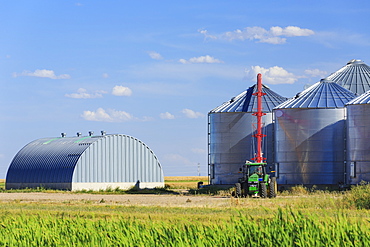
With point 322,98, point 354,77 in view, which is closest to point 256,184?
point 322,98

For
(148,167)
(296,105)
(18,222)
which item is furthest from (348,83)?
(18,222)

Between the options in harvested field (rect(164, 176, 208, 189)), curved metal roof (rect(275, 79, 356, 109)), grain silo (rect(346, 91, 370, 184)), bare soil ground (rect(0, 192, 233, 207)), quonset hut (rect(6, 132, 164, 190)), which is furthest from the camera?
harvested field (rect(164, 176, 208, 189))

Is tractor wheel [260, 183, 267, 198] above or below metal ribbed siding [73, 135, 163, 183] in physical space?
below

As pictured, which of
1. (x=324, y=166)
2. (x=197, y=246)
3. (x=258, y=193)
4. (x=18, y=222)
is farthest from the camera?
(x=324, y=166)

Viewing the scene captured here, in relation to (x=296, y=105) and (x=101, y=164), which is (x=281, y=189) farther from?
(x=101, y=164)

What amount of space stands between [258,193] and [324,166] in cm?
1024

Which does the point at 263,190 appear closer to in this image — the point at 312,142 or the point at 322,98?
the point at 312,142

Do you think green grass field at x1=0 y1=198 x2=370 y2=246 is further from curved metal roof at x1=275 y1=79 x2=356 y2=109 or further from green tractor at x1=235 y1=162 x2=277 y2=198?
curved metal roof at x1=275 y1=79 x2=356 y2=109

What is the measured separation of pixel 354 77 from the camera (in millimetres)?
68688

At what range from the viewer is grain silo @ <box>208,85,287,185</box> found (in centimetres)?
6150

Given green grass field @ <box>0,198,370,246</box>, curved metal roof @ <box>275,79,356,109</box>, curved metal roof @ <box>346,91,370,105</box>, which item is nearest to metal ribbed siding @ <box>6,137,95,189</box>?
curved metal roof @ <box>275,79,356,109</box>

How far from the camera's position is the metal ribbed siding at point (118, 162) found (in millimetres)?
72875

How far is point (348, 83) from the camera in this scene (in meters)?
68.4

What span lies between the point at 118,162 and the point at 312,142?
91.5 feet
